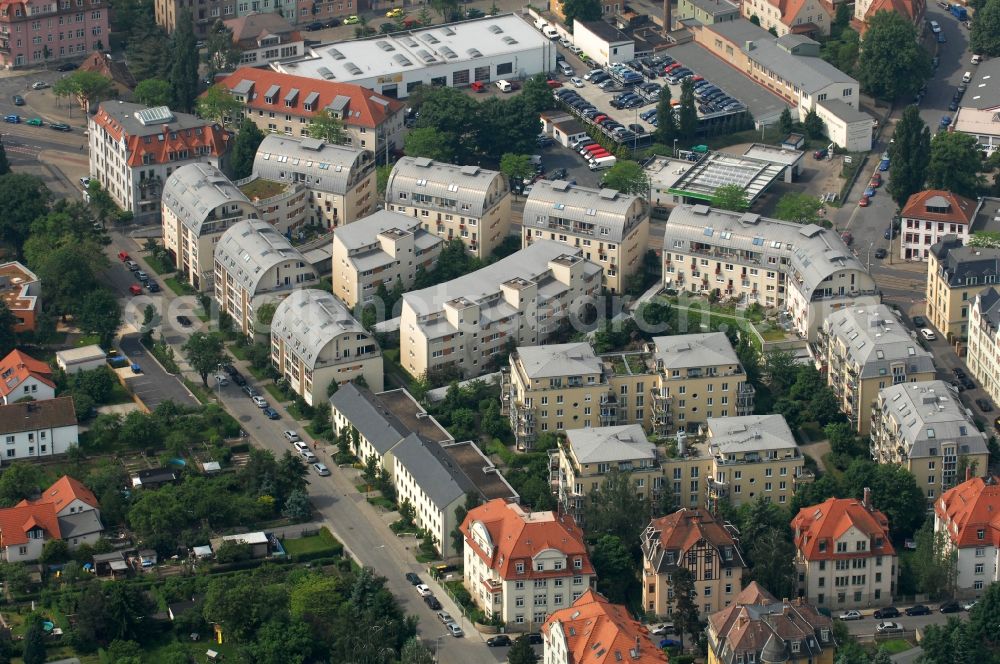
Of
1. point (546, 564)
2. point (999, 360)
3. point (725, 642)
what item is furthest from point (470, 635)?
point (999, 360)

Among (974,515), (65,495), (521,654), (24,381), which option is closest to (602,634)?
(521,654)

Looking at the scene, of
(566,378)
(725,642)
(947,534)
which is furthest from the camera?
(566,378)

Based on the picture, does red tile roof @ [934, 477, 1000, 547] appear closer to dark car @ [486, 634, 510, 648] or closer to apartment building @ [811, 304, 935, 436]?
apartment building @ [811, 304, 935, 436]

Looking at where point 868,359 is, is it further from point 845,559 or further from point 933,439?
point 845,559

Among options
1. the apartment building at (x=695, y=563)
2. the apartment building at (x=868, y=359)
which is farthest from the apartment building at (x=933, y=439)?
the apartment building at (x=695, y=563)

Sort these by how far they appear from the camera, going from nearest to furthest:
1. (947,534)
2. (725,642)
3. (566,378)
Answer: (725,642)
(947,534)
(566,378)

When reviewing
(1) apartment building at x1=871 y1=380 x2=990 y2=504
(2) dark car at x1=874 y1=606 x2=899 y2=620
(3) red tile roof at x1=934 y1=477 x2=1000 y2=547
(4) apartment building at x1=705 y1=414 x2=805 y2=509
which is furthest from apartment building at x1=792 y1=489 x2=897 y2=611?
(1) apartment building at x1=871 y1=380 x2=990 y2=504

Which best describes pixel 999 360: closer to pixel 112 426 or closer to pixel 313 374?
pixel 313 374
